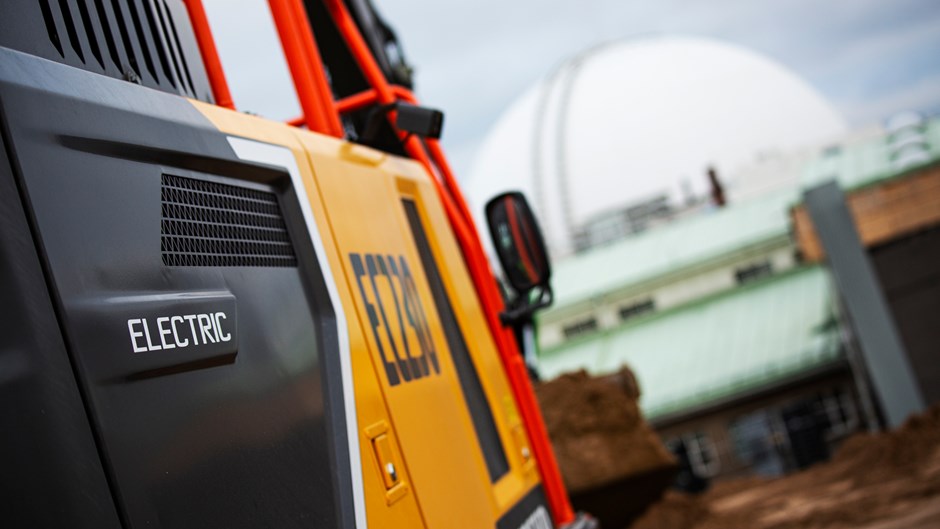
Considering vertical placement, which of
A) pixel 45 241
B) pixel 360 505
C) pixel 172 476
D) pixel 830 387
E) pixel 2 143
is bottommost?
pixel 830 387

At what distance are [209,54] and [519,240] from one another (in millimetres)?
1767

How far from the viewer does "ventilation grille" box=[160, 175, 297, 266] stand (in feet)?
7.84

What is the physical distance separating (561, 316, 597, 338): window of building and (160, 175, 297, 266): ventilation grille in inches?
1155

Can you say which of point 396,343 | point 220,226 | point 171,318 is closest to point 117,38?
point 220,226

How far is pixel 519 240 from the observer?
4.73m

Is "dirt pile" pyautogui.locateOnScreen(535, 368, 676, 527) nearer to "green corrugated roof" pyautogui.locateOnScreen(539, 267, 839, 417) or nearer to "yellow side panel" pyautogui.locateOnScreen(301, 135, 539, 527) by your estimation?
"yellow side panel" pyautogui.locateOnScreen(301, 135, 539, 527)

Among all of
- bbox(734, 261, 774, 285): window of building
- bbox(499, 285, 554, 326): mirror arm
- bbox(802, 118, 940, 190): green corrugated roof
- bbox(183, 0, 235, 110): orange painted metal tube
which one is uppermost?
bbox(802, 118, 940, 190): green corrugated roof

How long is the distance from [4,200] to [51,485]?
0.44 meters

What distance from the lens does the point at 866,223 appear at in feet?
74.8

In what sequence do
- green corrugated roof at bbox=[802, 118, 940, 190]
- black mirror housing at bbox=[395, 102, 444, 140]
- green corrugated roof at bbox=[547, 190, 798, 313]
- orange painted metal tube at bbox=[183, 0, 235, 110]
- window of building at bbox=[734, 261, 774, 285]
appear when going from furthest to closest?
green corrugated roof at bbox=[547, 190, 798, 313], window of building at bbox=[734, 261, 774, 285], green corrugated roof at bbox=[802, 118, 940, 190], black mirror housing at bbox=[395, 102, 444, 140], orange painted metal tube at bbox=[183, 0, 235, 110]

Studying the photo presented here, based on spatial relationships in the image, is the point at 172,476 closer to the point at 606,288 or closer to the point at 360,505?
the point at 360,505

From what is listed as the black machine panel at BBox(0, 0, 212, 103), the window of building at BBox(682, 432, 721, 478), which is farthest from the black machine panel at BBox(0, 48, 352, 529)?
the window of building at BBox(682, 432, 721, 478)

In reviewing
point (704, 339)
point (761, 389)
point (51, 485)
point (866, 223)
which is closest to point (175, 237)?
point (51, 485)

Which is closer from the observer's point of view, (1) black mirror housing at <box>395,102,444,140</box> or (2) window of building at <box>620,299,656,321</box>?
(1) black mirror housing at <box>395,102,444,140</box>
